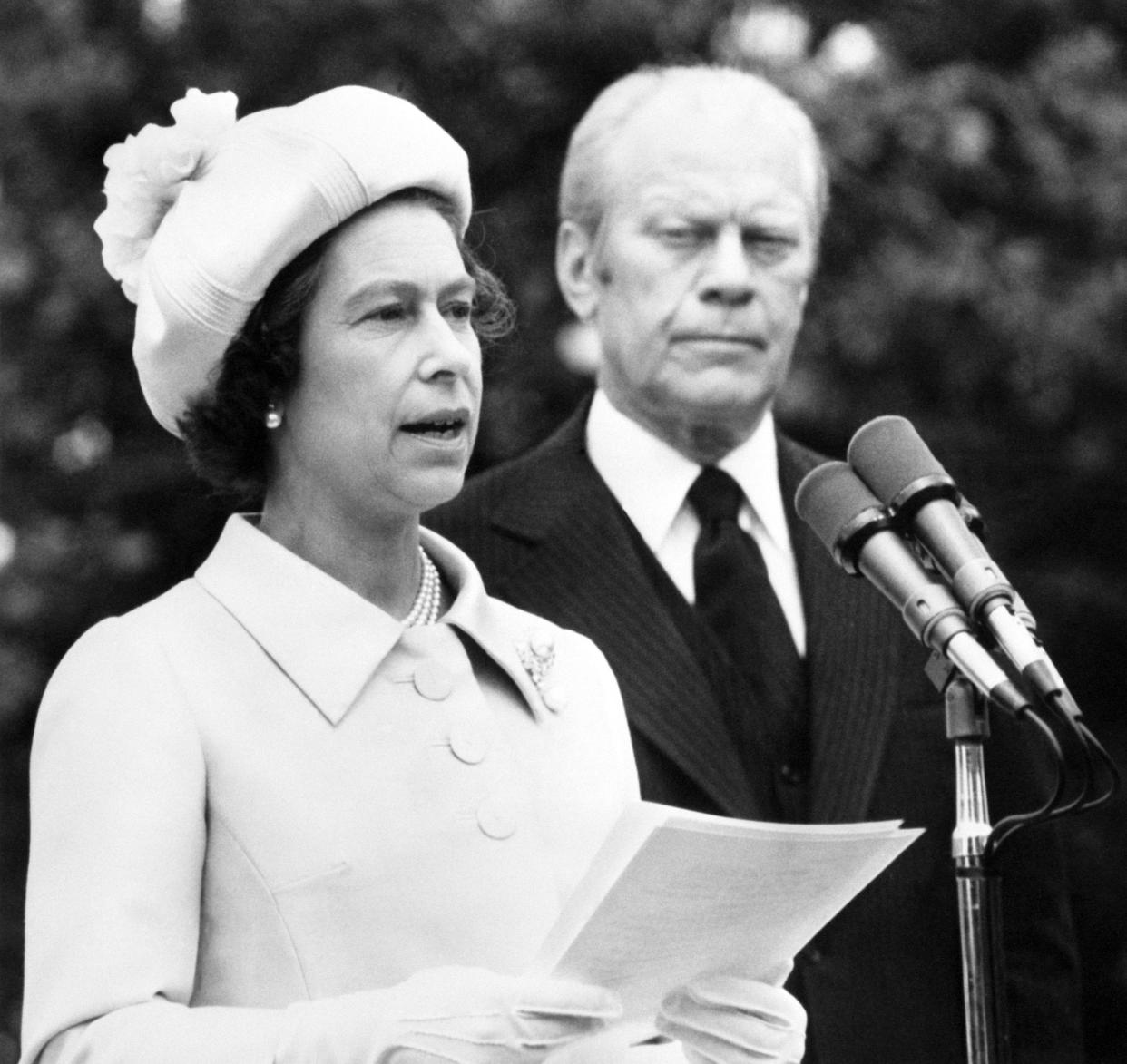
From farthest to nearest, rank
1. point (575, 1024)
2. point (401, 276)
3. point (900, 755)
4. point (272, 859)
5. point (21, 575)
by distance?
point (21, 575) → point (900, 755) → point (401, 276) → point (272, 859) → point (575, 1024)

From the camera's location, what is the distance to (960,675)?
296 centimetres

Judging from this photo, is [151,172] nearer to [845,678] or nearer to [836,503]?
[836,503]

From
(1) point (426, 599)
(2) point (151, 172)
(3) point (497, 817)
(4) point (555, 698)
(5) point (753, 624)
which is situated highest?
(5) point (753, 624)

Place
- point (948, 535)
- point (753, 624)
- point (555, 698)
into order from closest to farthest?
point (948, 535) < point (555, 698) < point (753, 624)

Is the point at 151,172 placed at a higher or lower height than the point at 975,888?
higher

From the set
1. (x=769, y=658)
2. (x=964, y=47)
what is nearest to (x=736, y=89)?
(x=769, y=658)

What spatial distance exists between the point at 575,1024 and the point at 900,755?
1914mm

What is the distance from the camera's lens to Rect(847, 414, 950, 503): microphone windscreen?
301cm

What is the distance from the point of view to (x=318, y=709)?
296 cm

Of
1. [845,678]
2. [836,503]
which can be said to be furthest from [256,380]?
[845,678]

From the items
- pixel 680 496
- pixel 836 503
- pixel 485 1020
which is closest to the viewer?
pixel 485 1020

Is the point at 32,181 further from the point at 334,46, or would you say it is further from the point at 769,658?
the point at 769,658

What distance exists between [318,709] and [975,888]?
2.52 ft

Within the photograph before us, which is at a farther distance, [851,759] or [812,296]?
[812,296]
